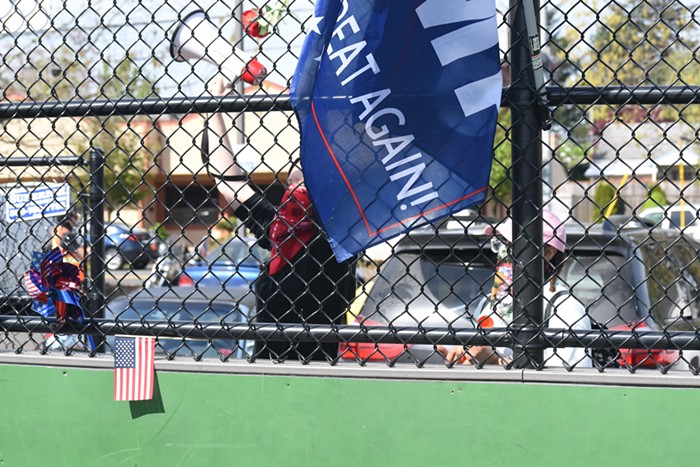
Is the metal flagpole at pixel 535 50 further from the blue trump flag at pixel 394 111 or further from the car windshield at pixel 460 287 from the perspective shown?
the car windshield at pixel 460 287

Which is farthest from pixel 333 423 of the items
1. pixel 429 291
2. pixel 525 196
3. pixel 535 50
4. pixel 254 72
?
pixel 429 291

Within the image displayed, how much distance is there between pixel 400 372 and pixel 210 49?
1.34 metres

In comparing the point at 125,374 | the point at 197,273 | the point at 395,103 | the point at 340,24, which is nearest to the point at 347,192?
the point at 395,103

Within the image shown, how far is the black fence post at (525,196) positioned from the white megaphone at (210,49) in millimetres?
888

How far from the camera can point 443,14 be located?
2492 millimetres

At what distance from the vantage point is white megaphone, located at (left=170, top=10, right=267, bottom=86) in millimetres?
2885

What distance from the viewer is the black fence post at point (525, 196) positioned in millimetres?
2592

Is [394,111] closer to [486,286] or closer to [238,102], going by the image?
[238,102]

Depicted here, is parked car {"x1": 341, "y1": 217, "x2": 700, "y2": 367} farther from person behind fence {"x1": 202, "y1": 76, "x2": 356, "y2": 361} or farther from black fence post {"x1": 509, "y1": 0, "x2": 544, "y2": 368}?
black fence post {"x1": 509, "y1": 0, "x2": 544, "y2": 368}

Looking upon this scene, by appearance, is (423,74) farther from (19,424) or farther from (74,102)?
(19,424)

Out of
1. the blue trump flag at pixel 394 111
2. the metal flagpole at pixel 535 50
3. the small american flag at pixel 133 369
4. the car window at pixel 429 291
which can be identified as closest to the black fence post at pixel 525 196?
the metal flagpole at pixel 535 50

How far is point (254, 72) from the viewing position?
114 inches

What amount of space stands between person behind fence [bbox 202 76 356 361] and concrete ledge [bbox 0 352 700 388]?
0.58ft

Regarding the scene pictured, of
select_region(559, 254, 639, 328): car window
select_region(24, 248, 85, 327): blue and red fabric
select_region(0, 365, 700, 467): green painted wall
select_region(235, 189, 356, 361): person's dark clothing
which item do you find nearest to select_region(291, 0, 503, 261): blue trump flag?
select_region(0, 365, 700, 467): green painted wall
